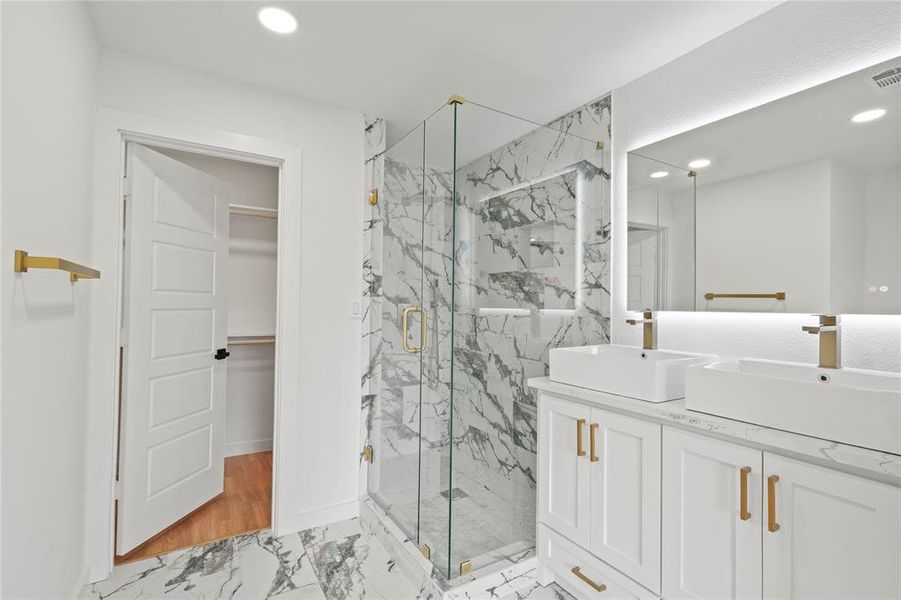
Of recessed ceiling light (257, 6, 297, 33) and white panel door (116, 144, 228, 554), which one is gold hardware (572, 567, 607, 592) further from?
recessed ceiling light (257, 6, 297, 33)

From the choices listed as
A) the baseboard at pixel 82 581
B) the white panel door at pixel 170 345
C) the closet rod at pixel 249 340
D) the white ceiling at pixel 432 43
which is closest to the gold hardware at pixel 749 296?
the white ceiling at pixel 432 43

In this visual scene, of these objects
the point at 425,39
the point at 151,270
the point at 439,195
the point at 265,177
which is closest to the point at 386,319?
the point at 439,195

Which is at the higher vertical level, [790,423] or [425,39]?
[425,39]

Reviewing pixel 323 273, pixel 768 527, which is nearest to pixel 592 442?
pixel 768 527

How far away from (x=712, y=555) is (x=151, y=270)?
2816 mm

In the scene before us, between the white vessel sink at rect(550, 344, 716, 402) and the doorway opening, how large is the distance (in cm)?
201

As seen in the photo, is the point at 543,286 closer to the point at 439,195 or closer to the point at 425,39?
the point at 439,195

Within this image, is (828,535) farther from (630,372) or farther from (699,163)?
→ (699,163)

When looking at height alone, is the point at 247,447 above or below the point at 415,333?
below

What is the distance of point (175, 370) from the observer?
8.15ft

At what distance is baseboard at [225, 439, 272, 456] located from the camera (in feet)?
11.8

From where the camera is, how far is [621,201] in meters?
2.27

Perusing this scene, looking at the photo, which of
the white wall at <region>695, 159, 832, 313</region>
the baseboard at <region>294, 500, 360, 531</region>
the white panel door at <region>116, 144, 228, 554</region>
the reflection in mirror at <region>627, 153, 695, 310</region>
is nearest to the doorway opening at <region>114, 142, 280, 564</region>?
the white panel door at <region>116, 144, 228, 554</region>

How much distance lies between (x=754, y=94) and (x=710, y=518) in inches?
64.1
